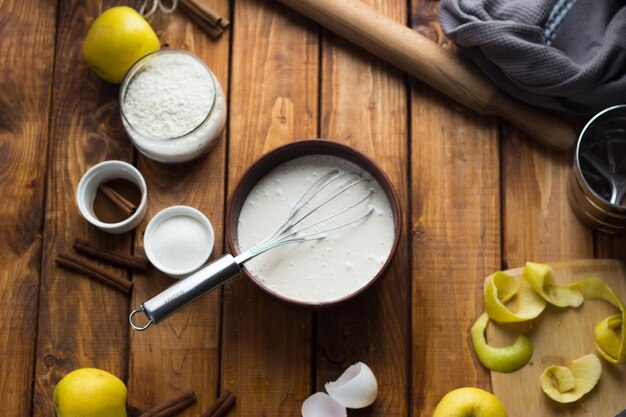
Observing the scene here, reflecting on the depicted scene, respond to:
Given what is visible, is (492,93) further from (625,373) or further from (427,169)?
(625,373)

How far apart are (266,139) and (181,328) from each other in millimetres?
292

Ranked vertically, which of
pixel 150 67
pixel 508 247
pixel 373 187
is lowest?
pixel 508 247

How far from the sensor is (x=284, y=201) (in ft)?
3.70

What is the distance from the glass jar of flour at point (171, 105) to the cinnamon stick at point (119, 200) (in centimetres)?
7

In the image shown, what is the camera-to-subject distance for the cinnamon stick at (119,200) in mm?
1183

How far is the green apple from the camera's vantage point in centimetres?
107

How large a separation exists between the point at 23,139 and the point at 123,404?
411 mm

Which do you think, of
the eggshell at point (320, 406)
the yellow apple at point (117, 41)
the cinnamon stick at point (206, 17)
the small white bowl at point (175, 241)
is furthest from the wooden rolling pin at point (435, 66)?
the eggshell at point (320, 406)

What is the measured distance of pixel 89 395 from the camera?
108 centimetres

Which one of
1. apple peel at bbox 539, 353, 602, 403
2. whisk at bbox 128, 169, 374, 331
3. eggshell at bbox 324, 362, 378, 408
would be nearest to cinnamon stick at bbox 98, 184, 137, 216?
whisk at bbox 128, 169, 374, 331

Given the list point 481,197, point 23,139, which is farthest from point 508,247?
point 23,139

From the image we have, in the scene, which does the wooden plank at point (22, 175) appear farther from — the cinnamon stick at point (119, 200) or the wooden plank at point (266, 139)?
the wooden plank at point (266, 139)

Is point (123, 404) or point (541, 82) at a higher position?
point (541, 82)

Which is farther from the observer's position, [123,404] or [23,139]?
[23,139]
